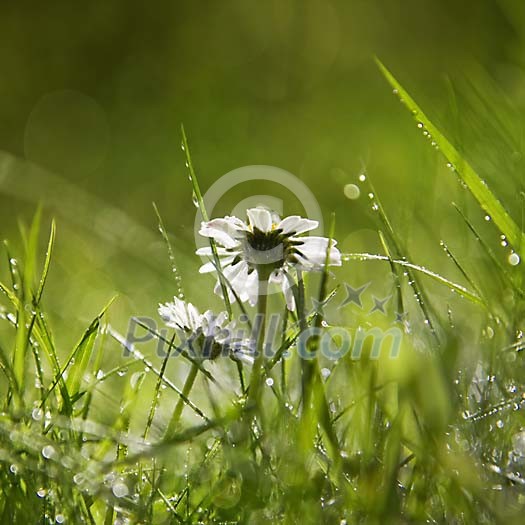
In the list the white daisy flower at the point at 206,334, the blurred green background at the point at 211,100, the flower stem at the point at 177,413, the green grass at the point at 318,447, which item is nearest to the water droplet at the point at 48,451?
the green grass at the point at 318,447

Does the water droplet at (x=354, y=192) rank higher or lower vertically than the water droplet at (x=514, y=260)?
higher

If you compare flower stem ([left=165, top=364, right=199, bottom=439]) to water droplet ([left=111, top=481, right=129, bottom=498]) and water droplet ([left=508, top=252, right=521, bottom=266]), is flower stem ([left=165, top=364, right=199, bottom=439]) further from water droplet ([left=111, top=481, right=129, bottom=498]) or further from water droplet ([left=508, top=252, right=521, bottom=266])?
water droplet ([left=508, top=252, right=521, bottom=266])

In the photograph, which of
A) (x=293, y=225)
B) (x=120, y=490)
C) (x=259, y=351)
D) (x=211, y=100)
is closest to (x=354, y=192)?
(x=293, y=225)

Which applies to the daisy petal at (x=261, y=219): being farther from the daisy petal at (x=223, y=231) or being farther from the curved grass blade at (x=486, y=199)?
the curved grass blade at (x=486, y=199)

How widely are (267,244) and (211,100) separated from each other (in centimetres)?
340

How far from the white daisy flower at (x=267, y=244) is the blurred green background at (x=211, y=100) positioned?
1.59 feet

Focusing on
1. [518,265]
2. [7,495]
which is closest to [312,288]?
[518,265]

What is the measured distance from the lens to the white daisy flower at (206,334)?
0.81m

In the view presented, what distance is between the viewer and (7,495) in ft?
2.04

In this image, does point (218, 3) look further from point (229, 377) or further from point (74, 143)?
point (229, 377)

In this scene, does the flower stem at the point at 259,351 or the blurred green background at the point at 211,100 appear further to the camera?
the blurred green background at the point at 211,100

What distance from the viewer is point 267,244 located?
2.78 feet

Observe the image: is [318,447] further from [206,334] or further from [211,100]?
[211,100]

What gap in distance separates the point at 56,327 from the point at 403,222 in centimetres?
69
